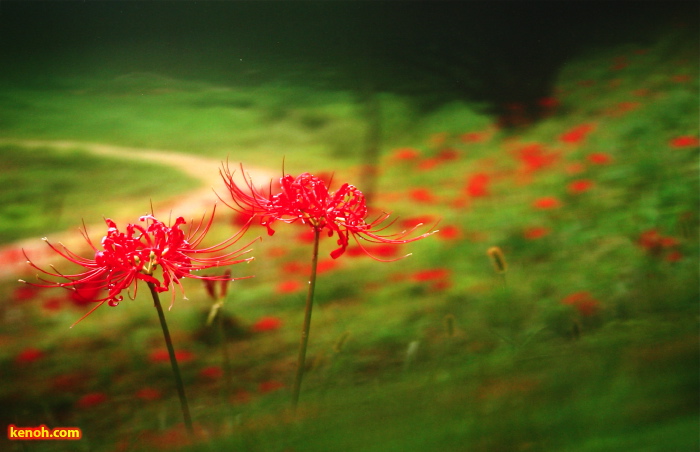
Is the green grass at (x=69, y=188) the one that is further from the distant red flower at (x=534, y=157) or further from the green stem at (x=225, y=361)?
the distant red flower at (x=534, y=157)

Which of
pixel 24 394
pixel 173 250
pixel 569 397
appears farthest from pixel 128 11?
pixel 569 397

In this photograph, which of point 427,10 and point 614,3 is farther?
point 614,3

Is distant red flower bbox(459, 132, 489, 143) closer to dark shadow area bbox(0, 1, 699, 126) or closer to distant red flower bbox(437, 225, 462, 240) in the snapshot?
dark shadow area bbox(0, 1, 699, 126)

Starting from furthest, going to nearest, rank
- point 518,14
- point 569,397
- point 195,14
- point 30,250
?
point 518,14 → point 195,14 → point 30,250 → point 569,397

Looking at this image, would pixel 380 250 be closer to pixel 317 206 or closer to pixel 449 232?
pixel 449 232

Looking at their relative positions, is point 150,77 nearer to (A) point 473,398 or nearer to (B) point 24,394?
(B) point 24,394

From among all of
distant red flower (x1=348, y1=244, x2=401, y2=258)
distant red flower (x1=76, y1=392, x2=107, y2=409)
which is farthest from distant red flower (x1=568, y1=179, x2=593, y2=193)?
distant red flower (x1=76, y1=392, x2=107, y2=409)

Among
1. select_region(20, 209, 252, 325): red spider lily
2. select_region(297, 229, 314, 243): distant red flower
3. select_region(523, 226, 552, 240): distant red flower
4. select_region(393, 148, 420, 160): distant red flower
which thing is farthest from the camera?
select_region(523, 226, 552, 240): distant red flower
